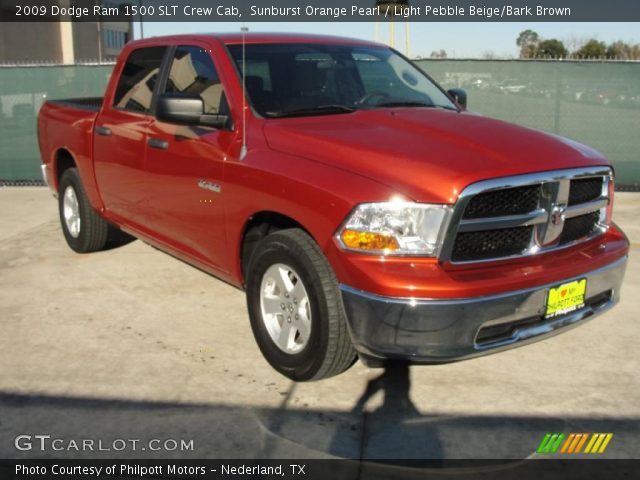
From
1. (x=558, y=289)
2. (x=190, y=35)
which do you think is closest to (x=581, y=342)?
(x=558, y=289)

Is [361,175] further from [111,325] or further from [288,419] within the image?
[111,325]

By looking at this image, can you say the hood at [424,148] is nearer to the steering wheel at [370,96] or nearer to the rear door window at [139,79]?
the steering wheel at [370,96]

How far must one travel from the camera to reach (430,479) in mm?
2996

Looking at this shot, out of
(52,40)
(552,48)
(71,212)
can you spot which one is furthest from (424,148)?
(552,48)

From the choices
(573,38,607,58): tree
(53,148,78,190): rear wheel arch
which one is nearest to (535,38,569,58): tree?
(573,38,607,58): tree

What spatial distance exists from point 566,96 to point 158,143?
6.90 metres

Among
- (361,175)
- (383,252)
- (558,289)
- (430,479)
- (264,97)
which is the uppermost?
(264,97)

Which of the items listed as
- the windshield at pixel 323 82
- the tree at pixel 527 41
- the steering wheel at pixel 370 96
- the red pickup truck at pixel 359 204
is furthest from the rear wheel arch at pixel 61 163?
the tree at pixel 527 41

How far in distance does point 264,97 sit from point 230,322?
60.7 inches

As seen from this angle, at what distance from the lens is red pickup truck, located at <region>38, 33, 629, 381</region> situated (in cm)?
321

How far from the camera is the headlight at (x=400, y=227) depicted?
125 inches

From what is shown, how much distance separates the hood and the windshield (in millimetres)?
199

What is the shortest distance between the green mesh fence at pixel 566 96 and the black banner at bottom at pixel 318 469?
749 cm

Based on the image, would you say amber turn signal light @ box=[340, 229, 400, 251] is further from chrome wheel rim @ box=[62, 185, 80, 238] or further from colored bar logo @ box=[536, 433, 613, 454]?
chrome wheel rim @ box=[62, 185, 80, 238]
